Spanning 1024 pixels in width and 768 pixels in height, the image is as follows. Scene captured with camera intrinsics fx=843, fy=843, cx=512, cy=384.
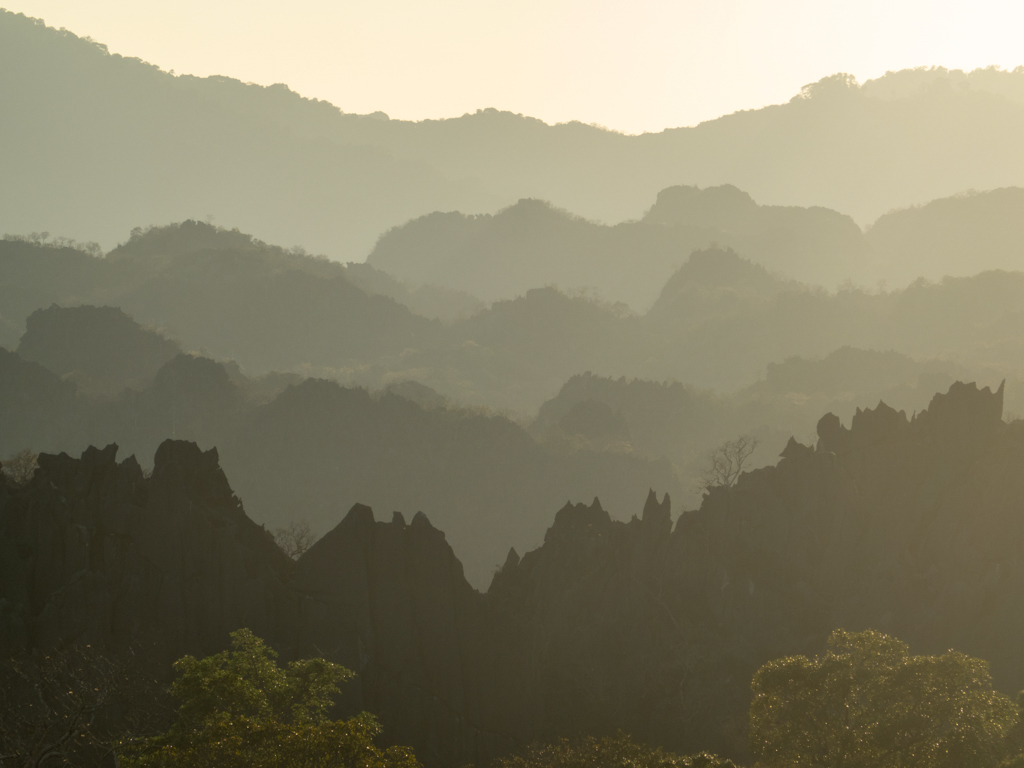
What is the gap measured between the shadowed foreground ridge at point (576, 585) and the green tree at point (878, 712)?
1996 cm

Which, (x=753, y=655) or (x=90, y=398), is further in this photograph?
(x=90, y=398)

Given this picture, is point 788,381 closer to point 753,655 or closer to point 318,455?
point 318,455

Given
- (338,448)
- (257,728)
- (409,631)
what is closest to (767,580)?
(409,631)

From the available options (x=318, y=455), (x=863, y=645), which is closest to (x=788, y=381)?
(x=318, y=455)

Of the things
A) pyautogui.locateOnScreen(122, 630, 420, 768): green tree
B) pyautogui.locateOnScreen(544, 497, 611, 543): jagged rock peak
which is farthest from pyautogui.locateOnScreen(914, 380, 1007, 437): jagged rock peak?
pyautogui.locateOnScreen(122, 630, 420, 768): green tree

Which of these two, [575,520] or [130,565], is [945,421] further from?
[130,565]

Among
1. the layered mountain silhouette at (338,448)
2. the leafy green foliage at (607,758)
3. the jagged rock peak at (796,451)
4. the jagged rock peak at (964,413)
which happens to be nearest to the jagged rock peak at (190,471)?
the leafy green foliage at (607,758)

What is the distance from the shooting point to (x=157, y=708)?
40.7m

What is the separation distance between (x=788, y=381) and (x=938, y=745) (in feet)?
447

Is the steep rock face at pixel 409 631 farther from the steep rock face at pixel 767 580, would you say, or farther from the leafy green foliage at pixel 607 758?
the leafy green foliage at pixel 607 758

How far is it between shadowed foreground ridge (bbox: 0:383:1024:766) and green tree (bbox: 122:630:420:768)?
13.9 metres

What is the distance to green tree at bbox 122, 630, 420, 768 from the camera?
25984 mm

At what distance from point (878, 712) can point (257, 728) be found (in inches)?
874

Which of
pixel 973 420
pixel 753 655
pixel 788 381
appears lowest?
pixel 753 655
